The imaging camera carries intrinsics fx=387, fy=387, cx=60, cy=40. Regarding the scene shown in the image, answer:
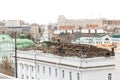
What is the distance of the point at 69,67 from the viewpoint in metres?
25.4

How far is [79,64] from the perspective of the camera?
79.7ft

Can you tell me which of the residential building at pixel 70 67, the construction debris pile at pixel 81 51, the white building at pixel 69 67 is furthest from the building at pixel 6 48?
the construction debris pile at pixel 81 51

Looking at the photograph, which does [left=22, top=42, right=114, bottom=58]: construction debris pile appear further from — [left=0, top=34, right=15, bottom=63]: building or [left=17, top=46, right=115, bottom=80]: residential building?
[left=0, top=34, right=15, bottom=63]: building

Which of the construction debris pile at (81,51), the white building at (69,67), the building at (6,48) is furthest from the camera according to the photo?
the building at (6,48)

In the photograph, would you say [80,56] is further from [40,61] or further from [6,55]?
[6,55]

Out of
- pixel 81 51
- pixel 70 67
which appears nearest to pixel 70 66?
pixel 70 67

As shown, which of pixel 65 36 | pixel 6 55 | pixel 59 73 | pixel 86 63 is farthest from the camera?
pixel 65 36

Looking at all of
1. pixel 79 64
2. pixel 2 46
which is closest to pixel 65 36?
pixel 2 46

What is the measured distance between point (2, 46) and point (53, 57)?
39472mm

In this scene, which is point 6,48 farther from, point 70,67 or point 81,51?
point 70,67

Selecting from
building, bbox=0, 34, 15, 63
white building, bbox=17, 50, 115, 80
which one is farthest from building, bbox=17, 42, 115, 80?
building, bbox=0, 34, 15, 63

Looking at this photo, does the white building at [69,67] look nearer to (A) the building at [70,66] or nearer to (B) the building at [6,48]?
(A) the building at [70,66]

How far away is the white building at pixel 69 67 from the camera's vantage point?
24438 millimetres

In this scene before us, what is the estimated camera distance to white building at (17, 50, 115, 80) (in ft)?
80.2
